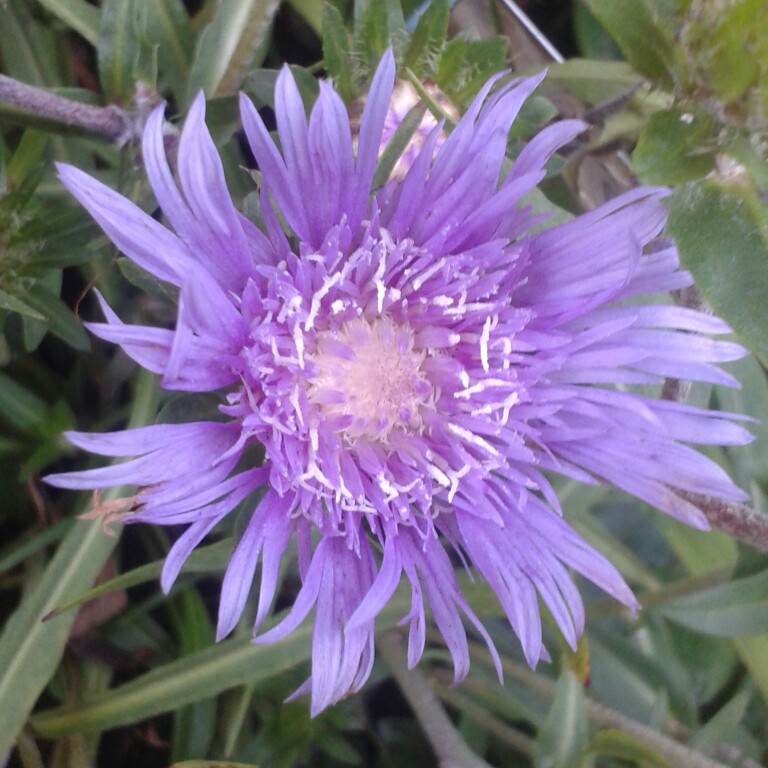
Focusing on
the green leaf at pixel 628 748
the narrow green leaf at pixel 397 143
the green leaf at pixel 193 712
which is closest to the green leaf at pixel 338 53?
the narrow green leaf at pixel 397 143

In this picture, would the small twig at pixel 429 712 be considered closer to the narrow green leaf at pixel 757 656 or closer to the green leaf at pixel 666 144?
the narrow green leaf at pixel 757 656

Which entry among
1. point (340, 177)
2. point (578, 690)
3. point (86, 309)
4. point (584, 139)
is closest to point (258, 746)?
point (578, 690)

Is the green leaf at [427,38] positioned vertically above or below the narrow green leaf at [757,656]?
above

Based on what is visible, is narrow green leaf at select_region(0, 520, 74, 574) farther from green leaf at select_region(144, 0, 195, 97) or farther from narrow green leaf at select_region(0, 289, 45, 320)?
green leaf at select_region(144, 0, 195, 97)

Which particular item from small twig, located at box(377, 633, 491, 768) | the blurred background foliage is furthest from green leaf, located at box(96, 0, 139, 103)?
small twig, located at box(377, 633, 491, 768)

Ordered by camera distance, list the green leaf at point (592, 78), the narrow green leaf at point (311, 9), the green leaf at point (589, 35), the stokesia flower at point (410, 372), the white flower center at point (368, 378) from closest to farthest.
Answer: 1. the stokesia flower at point (410, 372)
2. the white flower center at point (368, 378)
3. the narrow green leaf at point (311, 9)
4. the green leaf at point (592, 78)
5. the green leaf at point (589, 35)

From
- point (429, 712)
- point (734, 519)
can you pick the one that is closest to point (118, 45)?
point (734, 519)

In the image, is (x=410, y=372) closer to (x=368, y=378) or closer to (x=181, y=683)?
(x=368, y=378)
